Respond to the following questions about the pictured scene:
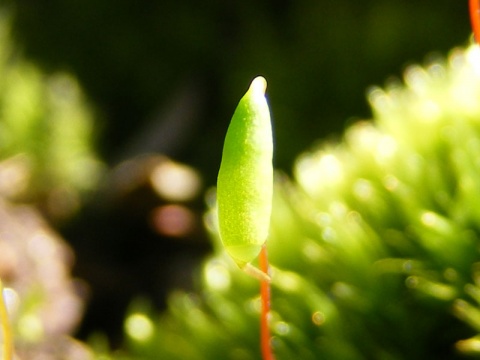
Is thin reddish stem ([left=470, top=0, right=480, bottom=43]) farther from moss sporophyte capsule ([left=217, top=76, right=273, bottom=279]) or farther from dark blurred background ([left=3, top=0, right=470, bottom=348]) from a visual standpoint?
dark blurred background ([left=3, top=0, right=470, bottom=348])

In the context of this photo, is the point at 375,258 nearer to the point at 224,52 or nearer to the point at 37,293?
the point at 37,293

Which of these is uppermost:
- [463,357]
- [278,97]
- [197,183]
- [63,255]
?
[278,97]

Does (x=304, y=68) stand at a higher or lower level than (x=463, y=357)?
higher

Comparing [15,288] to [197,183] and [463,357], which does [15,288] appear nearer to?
[197,183]

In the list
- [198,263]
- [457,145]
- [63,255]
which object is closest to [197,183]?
[198,263]

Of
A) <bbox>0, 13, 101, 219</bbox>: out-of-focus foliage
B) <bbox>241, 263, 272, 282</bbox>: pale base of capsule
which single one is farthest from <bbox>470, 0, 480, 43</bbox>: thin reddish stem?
<bbox>0, 13, 101, 219</bbox>: out-of-focus foliage

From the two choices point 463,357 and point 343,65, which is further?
point 343,65

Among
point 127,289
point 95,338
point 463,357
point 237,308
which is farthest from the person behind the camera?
point 127,289
